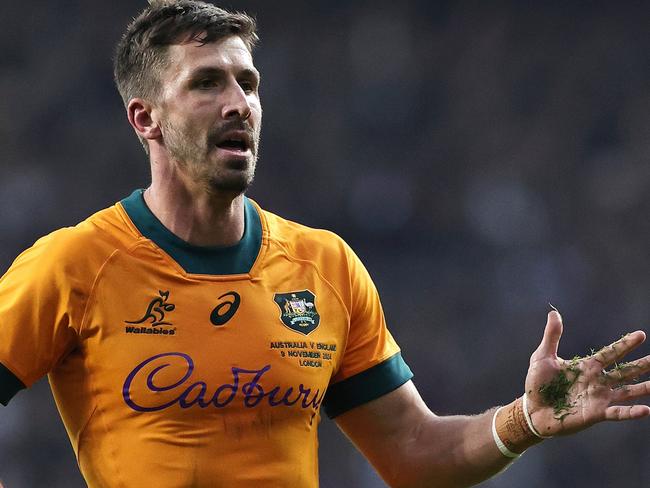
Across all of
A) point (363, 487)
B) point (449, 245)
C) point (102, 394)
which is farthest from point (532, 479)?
point (102, 394)

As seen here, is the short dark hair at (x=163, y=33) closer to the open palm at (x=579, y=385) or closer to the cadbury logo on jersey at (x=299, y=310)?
the cadbury logo on jersey at (x=299, y=310)

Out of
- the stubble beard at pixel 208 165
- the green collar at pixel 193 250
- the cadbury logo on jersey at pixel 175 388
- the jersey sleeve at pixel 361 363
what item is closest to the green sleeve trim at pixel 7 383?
the cadbury logo on jersey at pixel 175 388

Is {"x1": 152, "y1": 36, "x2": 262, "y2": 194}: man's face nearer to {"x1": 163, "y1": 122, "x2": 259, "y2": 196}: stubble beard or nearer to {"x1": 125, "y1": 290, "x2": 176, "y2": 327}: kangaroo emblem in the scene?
{"x1": 163, "y1": 122, "x2": 259, "y2": 196}: stubble beard

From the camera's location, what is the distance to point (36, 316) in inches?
121

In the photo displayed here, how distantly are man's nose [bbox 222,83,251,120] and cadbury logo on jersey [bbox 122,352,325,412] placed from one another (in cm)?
74

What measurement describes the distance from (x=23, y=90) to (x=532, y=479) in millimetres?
5272

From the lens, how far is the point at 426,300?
30.3 ft

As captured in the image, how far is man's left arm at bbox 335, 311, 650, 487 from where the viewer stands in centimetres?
314

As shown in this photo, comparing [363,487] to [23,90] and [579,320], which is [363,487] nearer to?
[579,320]

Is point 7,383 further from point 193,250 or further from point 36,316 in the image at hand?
point 193,250

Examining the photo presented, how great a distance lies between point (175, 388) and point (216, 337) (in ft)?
0.66

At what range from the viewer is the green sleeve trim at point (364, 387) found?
3.58 metres

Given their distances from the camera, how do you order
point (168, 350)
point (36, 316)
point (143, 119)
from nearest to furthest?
point (36, 316) → point (168, 350) → point (143, 119)

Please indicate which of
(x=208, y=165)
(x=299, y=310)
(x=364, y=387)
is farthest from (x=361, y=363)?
(x=208, y=165)
